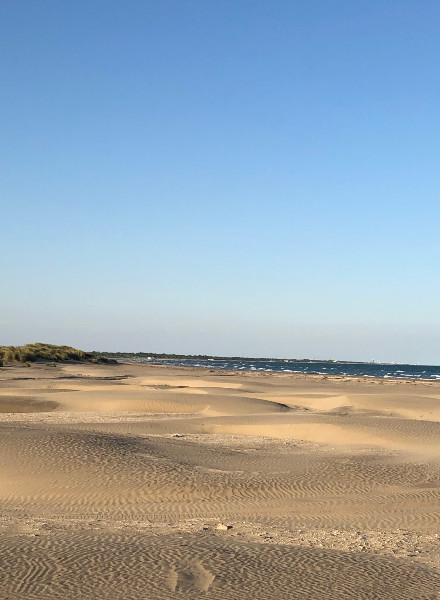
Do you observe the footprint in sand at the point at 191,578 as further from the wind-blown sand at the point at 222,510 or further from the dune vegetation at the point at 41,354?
the dune vegetation at the point at 41,354

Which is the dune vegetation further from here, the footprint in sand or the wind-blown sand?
the footprint in sand

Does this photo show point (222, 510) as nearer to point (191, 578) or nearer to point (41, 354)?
point (191, 578)

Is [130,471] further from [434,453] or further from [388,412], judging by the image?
[388,412]

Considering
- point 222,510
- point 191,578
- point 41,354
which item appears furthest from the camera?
point 41,354

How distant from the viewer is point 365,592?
6645 mm

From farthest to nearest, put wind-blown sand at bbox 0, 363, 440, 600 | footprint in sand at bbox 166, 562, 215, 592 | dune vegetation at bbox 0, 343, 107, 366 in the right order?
1. dune vegetation at bbox 0, 343, 107, 366
2. wind-blown sand at bbox 0, 363, 440, 600
3. footprint in sand at bbox 166, 562, 215, 592

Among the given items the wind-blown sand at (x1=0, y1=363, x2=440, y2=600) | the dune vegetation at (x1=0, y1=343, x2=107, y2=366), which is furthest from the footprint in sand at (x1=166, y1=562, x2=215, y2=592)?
the dune vegetation at (x1=0, y1=343, x2=107, y2=366)

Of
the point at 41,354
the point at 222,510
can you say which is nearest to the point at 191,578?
the point at 222,510

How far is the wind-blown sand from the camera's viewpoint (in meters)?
6.85

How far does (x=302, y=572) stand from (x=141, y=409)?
23645 millimetres

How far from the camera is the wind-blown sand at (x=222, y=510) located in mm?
6848

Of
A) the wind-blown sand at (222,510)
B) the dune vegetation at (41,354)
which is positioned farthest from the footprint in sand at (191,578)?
the dune vegetation at (41,354)

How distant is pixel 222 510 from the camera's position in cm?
1145

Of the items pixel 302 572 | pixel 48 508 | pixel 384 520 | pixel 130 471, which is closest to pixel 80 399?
pixel 130 471
